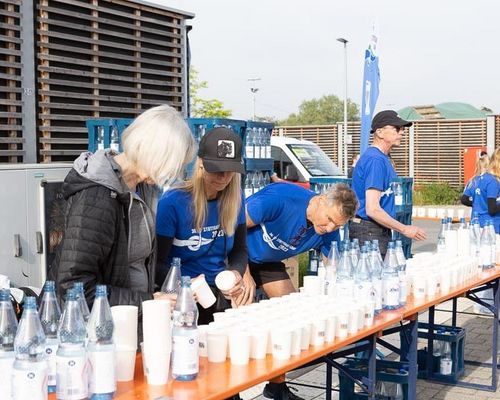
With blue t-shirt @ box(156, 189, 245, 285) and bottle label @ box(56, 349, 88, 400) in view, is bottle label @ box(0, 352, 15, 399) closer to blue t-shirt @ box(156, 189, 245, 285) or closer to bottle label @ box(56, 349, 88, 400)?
bottle label @ box(56, 349, 88, 400)

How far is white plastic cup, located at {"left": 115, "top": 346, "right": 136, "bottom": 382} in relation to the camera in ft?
9.04

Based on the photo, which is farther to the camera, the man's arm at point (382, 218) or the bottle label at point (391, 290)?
the man's arm at point (382, 218)

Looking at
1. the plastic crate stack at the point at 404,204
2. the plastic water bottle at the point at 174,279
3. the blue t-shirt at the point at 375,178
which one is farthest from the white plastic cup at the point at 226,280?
the plastic crate stack at the point at 404,204

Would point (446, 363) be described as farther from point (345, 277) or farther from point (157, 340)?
point (157, 340)

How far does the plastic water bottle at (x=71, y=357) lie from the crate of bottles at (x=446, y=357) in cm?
443

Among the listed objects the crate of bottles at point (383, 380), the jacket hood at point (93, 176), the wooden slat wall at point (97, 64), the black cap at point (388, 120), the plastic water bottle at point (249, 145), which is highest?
the wooden slat wall at point (97, 64)

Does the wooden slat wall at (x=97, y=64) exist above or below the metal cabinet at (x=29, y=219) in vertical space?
above

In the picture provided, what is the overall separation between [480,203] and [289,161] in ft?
20.6

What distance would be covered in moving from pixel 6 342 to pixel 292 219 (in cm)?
254

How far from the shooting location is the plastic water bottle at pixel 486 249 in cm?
618

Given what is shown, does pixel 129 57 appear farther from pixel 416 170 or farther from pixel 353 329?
pixel 416 170

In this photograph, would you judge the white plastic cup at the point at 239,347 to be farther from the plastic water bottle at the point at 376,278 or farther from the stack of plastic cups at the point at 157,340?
the plastic water bottle at the point at 376,278

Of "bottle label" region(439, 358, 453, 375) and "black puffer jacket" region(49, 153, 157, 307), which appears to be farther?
"bottle label" region(439, 358, 453, 375)

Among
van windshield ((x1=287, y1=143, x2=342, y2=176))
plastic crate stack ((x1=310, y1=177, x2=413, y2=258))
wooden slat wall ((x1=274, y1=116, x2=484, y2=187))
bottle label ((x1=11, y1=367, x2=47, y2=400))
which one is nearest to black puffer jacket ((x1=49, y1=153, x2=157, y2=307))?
bottle label ((x1=11, y1=367, x2=47, y2=400))
